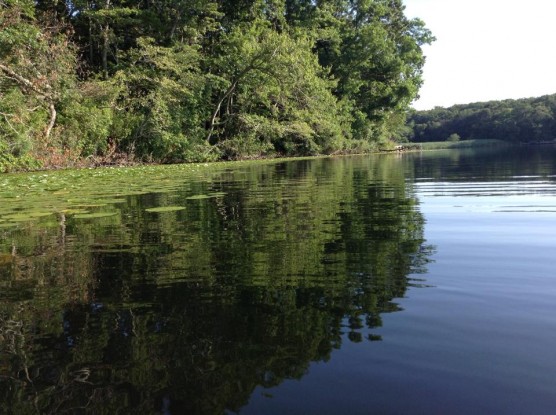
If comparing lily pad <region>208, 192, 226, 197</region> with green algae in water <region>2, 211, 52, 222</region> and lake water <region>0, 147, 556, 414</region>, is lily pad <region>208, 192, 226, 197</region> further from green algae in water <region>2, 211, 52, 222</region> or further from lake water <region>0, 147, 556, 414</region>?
lake water <region>0, 147, 556, 414</region>

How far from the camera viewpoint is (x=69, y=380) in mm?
2207

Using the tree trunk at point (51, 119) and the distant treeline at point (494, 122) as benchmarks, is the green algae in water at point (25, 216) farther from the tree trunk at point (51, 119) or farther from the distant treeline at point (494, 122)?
the distant treeline at point (494, 122)

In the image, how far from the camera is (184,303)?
3.26 m

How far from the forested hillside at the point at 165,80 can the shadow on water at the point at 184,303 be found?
590 inches

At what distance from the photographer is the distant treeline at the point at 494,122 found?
323 feet

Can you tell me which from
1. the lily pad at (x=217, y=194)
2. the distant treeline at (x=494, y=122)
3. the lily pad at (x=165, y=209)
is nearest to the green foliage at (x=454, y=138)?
the distant treeline at (x=494, y=122)

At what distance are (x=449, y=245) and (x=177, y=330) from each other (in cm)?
337

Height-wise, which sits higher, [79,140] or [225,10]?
[225,10]

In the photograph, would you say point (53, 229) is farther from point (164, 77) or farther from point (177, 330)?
point (164, 77)

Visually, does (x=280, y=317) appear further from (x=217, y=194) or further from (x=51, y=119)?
(x=51, y=119)

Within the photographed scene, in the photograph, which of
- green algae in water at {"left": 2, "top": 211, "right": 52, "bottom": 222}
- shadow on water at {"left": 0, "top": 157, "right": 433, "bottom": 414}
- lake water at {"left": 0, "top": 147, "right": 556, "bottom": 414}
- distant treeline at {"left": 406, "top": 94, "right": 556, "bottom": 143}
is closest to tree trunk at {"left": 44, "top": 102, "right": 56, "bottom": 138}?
green algae in water at {"left": 2, "top": 211, "right": 52, "bottom": 222}

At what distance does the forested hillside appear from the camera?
1973 cm

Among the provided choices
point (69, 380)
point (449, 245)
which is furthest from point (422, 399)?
point (449, 245)

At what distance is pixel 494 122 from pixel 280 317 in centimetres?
11864
